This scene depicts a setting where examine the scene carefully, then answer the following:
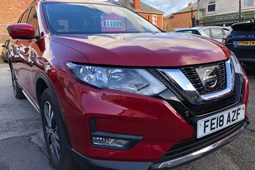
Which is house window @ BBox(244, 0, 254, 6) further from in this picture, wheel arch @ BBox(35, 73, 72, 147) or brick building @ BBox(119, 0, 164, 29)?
wheel arch @ BBox(35, 73, 72, 147)

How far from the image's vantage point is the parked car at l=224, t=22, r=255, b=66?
5.63 meters

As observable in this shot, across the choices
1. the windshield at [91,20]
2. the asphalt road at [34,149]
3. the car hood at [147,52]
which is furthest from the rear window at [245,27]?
the car hood at [147,52]

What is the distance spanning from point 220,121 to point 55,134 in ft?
4.54

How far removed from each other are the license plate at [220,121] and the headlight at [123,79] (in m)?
0.43

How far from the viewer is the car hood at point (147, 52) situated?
5.76ft

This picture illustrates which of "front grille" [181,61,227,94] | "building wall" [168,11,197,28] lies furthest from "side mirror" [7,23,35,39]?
"building wall" [168,11,197,28]

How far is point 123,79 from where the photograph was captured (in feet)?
5.68

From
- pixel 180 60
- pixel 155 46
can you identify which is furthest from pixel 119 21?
pixel 180 60

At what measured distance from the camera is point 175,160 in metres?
1.79

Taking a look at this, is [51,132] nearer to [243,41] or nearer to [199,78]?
[199,78]

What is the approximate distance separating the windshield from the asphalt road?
1.35 meters

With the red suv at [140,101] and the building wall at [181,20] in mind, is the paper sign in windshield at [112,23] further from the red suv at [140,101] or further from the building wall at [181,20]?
the building wall at [181,20]

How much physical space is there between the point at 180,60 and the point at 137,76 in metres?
0.32

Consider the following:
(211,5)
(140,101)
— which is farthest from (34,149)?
(211,5)
